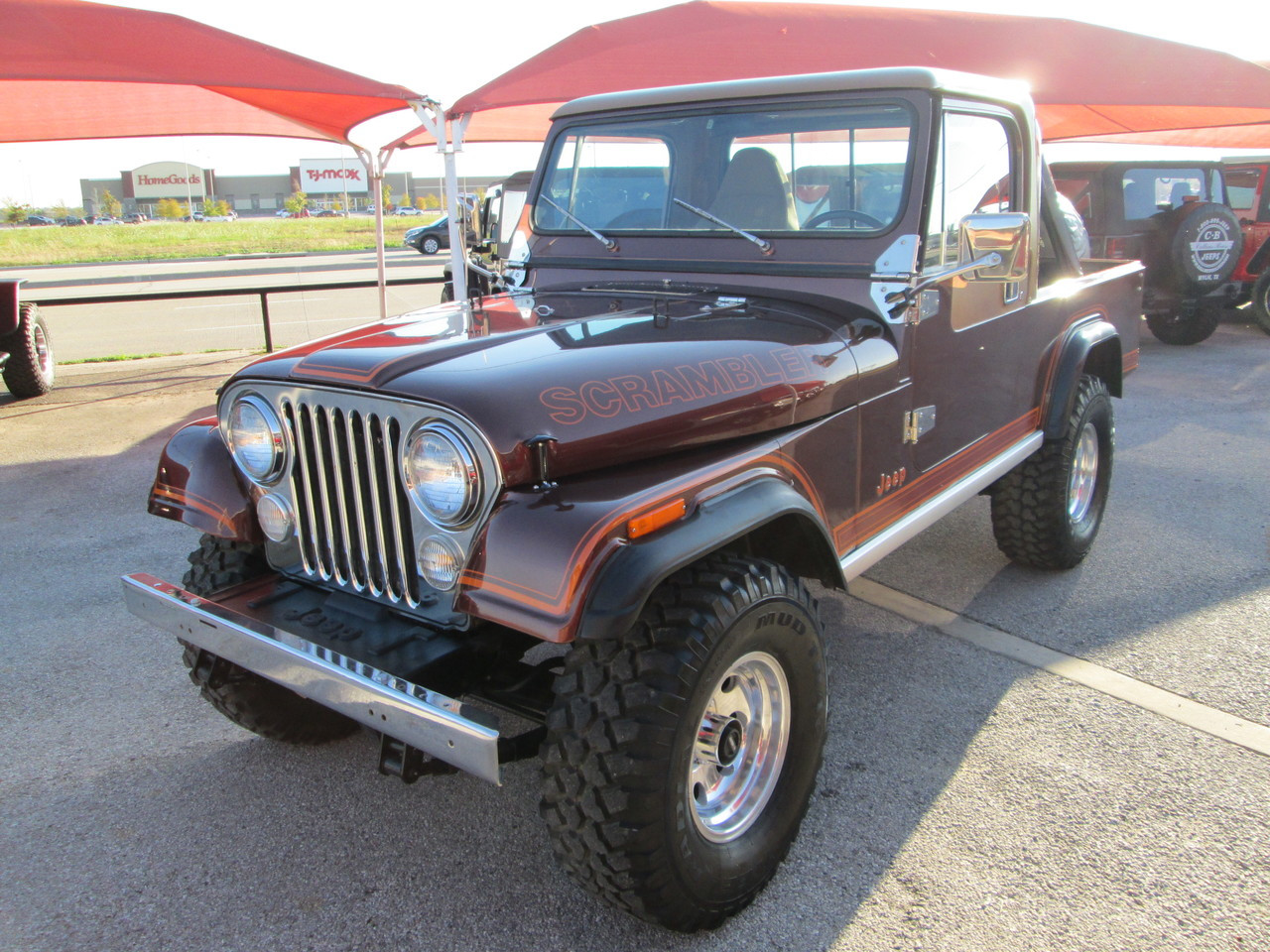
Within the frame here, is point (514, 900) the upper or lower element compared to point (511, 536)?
lower

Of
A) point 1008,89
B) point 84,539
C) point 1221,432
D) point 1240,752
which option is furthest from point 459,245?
point 1240,752

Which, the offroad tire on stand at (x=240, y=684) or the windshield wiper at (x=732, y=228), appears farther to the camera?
the windshield wiper at (x=732, y=228)

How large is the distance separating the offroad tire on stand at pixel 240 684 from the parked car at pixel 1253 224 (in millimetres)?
11432

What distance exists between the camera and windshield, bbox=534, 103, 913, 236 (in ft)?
9.82

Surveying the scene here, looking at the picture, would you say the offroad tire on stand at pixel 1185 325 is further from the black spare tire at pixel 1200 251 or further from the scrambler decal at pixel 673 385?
the scrambler decal at pixel 673 385

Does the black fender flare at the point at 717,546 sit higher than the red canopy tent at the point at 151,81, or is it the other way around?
the red canopy tent at the point at 151,81

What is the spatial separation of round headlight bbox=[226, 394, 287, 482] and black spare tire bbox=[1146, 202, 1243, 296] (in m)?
9.73

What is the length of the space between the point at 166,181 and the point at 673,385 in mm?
101772

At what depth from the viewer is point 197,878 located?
2.45m

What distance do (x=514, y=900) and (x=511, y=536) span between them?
1.04 meters

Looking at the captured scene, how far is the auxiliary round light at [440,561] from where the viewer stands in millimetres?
2076

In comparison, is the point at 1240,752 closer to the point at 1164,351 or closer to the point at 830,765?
the point at 830,765

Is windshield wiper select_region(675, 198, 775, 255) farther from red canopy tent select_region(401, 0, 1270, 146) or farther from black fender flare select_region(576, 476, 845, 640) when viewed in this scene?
red canopy tent select_region(401, 0, 1270, 146)

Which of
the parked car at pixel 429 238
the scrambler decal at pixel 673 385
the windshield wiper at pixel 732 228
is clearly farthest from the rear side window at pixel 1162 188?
the parked car at pixel 429 238
